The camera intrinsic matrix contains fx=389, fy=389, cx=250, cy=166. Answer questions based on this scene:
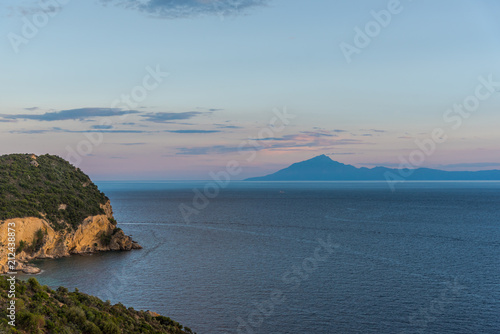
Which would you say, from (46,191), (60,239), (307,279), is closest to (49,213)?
(60,239)

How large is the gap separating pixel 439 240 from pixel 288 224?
4362cm

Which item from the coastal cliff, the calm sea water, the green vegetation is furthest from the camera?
the coastal cliff

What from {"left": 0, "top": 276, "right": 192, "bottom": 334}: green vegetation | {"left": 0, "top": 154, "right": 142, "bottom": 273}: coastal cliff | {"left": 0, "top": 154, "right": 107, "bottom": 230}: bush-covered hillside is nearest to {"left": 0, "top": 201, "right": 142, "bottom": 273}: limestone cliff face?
{"left": 0, "top": 154, "right": 142, "bottom": 273}: coastal cliff

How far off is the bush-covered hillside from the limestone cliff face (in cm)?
159

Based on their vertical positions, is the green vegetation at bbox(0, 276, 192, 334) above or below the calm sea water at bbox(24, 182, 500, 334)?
above

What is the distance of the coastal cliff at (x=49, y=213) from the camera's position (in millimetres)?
65375

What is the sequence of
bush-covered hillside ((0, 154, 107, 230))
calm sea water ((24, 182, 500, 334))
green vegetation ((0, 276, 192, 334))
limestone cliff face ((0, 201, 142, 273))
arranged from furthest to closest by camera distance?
bush-covered hillside ((0, 154, 107, 230)) → limestone cliff face ((0, 201, 142, 273)) → calm sea water ((24, 182, 500, 334)) → green vegetation ((0, 276, 192, 334))

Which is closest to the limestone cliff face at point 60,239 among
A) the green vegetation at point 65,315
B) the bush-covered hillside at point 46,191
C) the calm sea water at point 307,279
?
the bush-covered hillside at point 46,191

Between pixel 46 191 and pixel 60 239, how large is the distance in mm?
13119

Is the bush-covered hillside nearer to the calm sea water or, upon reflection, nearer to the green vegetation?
the calm sea water

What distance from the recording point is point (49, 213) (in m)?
72.7

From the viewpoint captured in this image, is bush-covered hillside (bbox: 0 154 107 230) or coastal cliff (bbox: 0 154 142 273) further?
bush-covered hillside (bbox: 0 154 107 230)

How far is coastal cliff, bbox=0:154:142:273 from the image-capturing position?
6538cm

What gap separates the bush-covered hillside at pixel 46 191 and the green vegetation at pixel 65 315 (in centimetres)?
4114
